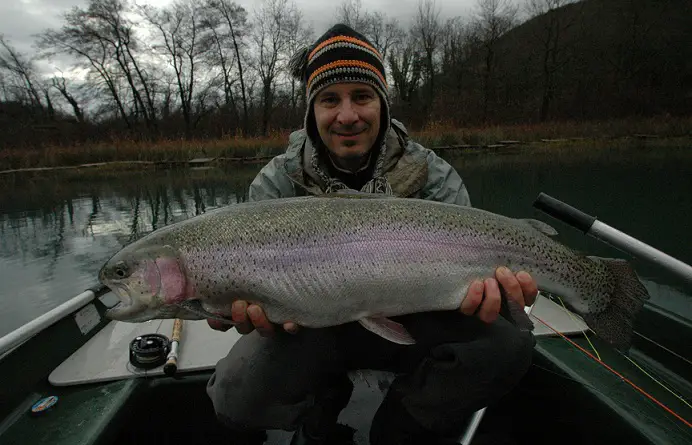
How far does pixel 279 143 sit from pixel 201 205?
1076cm

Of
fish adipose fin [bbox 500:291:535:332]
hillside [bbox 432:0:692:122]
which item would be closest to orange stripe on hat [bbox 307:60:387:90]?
fish adipose fin [bbox 500:291:535:332]

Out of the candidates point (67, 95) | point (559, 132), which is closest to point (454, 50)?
point (559, 132)

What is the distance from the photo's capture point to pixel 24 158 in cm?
2011

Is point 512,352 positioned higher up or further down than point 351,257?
further down

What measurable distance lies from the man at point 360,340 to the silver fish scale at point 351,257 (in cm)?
9

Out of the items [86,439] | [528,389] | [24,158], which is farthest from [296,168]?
[24,158]

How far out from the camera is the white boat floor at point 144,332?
7.55 ft

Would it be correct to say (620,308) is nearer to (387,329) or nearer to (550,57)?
(387,329)

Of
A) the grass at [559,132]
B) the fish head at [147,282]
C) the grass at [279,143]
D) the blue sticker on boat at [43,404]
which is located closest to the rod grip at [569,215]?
the fish head at [147,282]

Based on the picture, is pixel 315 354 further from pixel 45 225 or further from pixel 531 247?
pixel 45 225

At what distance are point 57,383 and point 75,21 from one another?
38.6m

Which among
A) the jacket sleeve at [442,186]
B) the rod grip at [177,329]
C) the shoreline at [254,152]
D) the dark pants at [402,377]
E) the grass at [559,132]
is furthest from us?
the grass at [559,132]

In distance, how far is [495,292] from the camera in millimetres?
1794

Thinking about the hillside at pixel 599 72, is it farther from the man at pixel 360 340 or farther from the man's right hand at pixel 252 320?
the man's right hand at pixel 252 320
